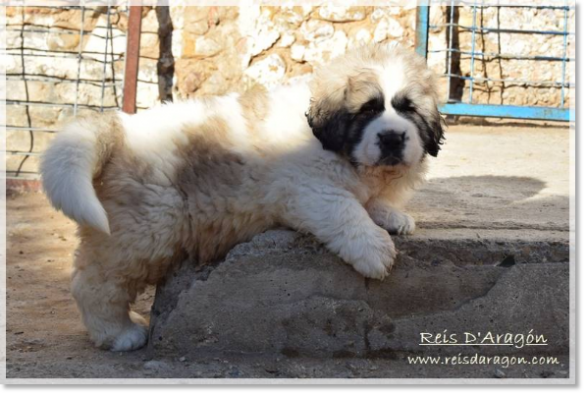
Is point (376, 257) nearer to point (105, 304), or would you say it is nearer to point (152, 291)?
point (105, 304)

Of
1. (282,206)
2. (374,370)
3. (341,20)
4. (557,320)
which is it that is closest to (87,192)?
(282,206)

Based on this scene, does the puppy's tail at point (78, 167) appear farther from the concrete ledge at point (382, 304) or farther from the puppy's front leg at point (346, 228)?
the puppy's front leg at point (346, 228)

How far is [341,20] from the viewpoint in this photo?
25.6 feet

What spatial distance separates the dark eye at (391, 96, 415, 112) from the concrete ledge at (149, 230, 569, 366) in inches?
22.5

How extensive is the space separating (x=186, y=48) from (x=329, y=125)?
4.53 meters

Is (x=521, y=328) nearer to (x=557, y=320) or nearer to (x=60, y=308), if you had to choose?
(x=557, y=320)

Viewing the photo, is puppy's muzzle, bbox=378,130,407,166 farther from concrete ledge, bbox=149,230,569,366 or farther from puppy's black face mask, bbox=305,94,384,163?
concrete ledge, bbox=149,230,569,366

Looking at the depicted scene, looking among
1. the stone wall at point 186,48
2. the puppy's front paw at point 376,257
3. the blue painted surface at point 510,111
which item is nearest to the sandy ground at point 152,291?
the blue painted surface at point 510,111

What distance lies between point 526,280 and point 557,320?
238 mm

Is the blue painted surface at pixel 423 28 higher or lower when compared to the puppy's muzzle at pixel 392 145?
higher

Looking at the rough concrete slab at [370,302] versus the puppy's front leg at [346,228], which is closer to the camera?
the puppy's front leg at [346,228]

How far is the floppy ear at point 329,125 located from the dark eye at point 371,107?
2.8 inches

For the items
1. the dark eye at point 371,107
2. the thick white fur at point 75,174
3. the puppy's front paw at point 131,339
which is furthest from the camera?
the puppy's front paw at point 131,339

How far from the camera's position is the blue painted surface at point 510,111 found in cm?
768
